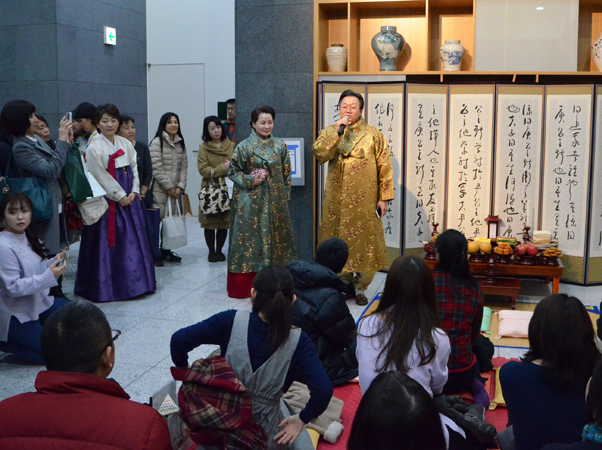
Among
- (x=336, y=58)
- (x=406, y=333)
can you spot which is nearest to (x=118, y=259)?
(x=336, y=58)

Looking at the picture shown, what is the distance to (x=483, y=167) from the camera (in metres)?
5.25

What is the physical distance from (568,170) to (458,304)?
2707mm

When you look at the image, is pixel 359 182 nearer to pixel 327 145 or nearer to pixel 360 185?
pixel 360 185

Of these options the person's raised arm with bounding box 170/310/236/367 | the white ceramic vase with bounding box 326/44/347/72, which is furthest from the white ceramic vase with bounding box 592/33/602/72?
the person's raised arm with bounding box 170/310/236/367

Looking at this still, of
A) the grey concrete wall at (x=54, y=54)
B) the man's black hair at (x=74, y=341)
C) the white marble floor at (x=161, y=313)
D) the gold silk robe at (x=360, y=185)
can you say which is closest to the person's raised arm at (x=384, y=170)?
the gold silk robe at (x=360, y=185)

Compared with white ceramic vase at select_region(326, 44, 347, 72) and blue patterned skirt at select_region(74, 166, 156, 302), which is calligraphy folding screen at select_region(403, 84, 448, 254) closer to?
white ceramic vase at select_region(326, 44, 347, 72)

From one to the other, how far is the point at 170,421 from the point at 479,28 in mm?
4113

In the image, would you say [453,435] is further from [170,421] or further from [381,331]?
[170,421]

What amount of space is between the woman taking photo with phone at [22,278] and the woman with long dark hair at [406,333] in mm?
1783

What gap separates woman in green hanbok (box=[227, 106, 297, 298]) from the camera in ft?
15.2

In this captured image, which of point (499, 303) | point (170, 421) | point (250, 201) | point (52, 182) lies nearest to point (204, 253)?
point (250, 201)

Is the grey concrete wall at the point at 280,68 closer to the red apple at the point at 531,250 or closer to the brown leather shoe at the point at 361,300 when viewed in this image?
the brown leather shoe at the point at 361,300

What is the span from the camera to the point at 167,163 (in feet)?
18.7

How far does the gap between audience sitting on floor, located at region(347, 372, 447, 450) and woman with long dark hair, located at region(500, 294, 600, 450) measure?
2.95ft
